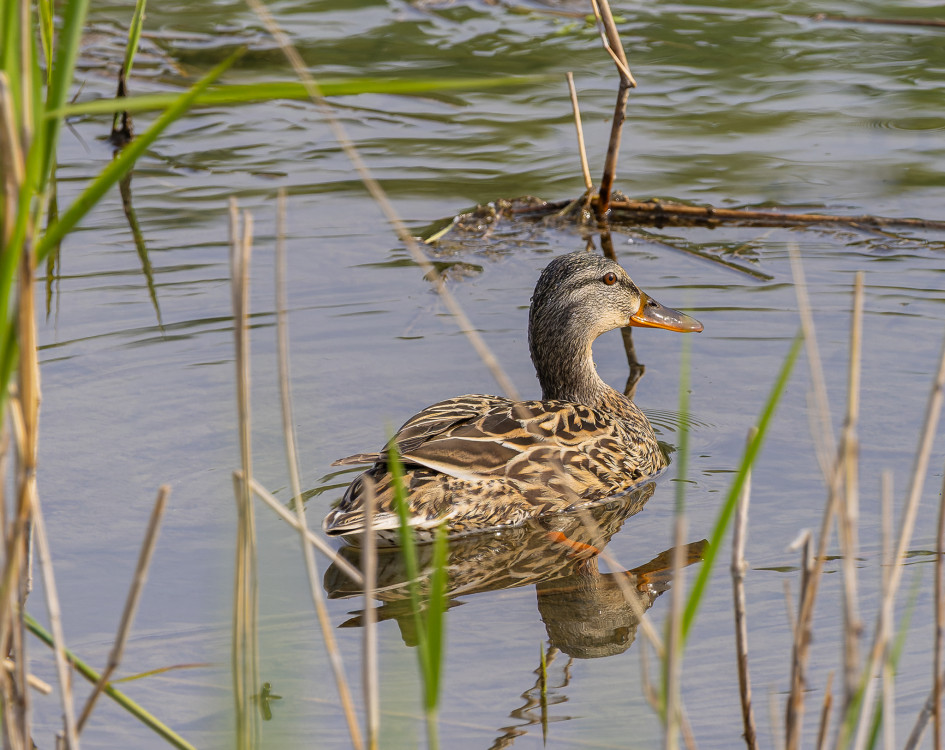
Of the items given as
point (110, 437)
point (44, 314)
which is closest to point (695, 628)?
point (110, 437)

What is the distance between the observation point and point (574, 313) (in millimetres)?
6145

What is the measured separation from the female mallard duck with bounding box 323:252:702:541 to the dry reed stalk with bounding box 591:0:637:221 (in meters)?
1.39

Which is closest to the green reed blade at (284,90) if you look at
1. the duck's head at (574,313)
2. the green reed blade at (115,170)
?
the green reed blade at (115,170)

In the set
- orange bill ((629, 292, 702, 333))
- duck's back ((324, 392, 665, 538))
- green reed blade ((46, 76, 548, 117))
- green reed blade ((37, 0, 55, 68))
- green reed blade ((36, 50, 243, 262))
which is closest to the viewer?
green reed blade ((46, 76, 548, 117))

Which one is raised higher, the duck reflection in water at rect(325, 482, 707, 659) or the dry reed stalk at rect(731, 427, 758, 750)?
the dry reed stalk at rect(731, 427, 758, 750)

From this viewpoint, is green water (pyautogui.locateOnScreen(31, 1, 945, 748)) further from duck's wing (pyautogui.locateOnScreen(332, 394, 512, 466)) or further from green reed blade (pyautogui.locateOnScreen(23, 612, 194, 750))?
duck's wing (pyautogui.locateOnScreen(332, 394, 512, 466))

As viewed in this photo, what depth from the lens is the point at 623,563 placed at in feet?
15.6

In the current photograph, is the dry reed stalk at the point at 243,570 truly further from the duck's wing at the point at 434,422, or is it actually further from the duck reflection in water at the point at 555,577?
the duck's wing at the point at 434,422

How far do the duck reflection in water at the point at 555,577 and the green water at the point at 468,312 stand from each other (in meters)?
0.07

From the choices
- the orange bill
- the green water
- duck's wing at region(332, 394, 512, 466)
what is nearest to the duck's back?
duck's wing at region(332, 394, 512, 466)

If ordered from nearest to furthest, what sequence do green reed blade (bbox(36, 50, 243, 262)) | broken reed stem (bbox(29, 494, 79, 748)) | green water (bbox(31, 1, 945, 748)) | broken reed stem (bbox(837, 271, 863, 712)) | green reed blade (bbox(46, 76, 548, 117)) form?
green reed blade (bbox(46, 76, 548, 117)) < green reed blade (bbox(36, 50, 243, 262)) < broken reed stem (bbox(837, 271, 863, 712)) < broken reed stem (bbox(29, 494, 79, 748)) < green water (bbox(31, 1, 945, 748))

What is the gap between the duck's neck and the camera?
6.18 m

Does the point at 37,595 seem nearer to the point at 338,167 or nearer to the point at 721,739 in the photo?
the point at 721,739

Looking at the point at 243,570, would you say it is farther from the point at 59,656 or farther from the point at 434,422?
the point at 434,422
